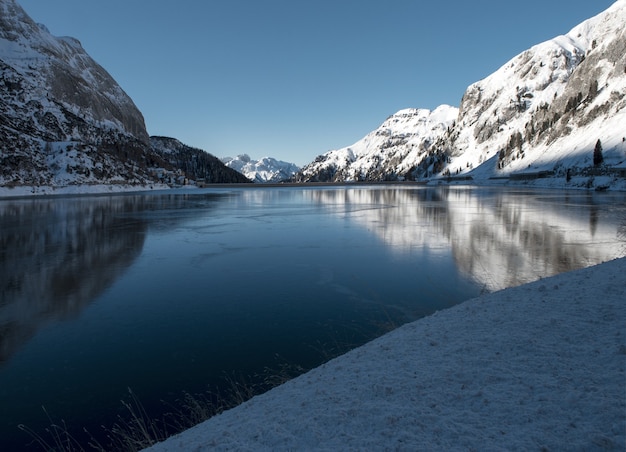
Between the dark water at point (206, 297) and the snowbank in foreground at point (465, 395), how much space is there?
288 cm

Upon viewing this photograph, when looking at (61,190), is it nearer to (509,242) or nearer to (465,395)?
(509,242)

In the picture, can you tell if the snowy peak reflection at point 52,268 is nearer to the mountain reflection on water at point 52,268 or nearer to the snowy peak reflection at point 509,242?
the mountain reflection on water at point 52,268

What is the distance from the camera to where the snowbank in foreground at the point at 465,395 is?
4438 mm

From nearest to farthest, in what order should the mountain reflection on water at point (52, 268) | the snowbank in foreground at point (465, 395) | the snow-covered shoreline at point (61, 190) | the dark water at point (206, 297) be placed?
the snowbank in foreground at point (465, 395)
the dark water at point (206, 297)
the mountain reflection on water at point (52, 268)
the snow-covered shoreline at point (61, 190)

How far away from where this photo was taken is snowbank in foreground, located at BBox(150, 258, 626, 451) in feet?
14.6

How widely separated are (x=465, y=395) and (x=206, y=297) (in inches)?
453

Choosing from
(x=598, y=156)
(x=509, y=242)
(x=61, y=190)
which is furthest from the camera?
(x=61, y=190)

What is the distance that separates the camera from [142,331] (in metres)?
11.7

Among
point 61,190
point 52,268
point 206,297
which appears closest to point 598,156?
point 206,297

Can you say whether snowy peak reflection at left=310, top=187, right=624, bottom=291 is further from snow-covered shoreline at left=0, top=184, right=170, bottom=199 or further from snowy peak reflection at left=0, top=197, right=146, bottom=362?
snow-covered shoreline at left=0, top=184, right=170, bottom=199

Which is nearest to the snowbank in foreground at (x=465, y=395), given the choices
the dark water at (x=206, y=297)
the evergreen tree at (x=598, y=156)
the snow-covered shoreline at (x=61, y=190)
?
the dark water at (x=206, y=297)

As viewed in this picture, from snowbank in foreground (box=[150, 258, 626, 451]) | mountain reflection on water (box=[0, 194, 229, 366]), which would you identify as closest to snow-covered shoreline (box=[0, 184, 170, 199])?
mountain reflection on water (box=[0, 194, 229, 366])

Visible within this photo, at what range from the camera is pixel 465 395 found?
5363 mm

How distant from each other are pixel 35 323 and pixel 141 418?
24.1ft
